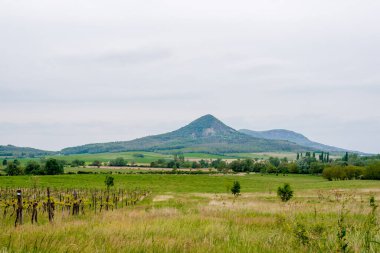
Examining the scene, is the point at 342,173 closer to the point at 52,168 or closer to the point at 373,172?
the point at 373,172

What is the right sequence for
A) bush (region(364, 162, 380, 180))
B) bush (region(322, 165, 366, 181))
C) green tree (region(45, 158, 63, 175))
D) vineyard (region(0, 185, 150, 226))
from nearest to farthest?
vineyard (region(0, 185, 150, 226)) < bush (region(364, 162, 380, 180)) < bush (region(322, 165, 366, 181)) < green tree (region(45, 158, 63, 175))

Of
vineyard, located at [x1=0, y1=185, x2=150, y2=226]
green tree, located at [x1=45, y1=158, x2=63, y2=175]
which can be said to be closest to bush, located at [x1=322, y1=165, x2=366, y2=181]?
green tree, located at [x1=45, y1=158, x2=63, y2=175]

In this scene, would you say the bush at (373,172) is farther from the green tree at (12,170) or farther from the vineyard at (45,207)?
the green tree at (12,170)

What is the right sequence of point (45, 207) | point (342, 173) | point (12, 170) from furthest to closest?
point (342, 173) → point (12, 170) → point (45, 207)

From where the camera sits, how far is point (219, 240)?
681 centimetres

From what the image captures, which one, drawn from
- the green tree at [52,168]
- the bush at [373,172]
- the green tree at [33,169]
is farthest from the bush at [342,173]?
the green tree at [33,169]

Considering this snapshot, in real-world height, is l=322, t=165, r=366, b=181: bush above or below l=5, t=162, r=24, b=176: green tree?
above

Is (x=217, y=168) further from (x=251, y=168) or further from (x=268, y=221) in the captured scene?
(x=268, y=221)

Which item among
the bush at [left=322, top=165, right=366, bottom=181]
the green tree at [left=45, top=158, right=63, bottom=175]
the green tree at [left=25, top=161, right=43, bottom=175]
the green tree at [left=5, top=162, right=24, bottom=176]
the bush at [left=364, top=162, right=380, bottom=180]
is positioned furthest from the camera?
the green tree at [left=25, top=161, right=43, bottom=175]

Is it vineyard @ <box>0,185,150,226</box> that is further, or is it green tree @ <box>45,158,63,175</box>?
green tree @ <box>45,158,63,175</box>

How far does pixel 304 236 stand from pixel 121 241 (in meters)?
3.20

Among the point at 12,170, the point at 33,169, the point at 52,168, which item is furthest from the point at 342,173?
the point at 12,170

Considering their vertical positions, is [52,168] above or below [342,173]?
below

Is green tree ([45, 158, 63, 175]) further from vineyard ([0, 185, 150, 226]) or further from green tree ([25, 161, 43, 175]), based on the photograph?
vineyard ([0, 185, 150, 226])
